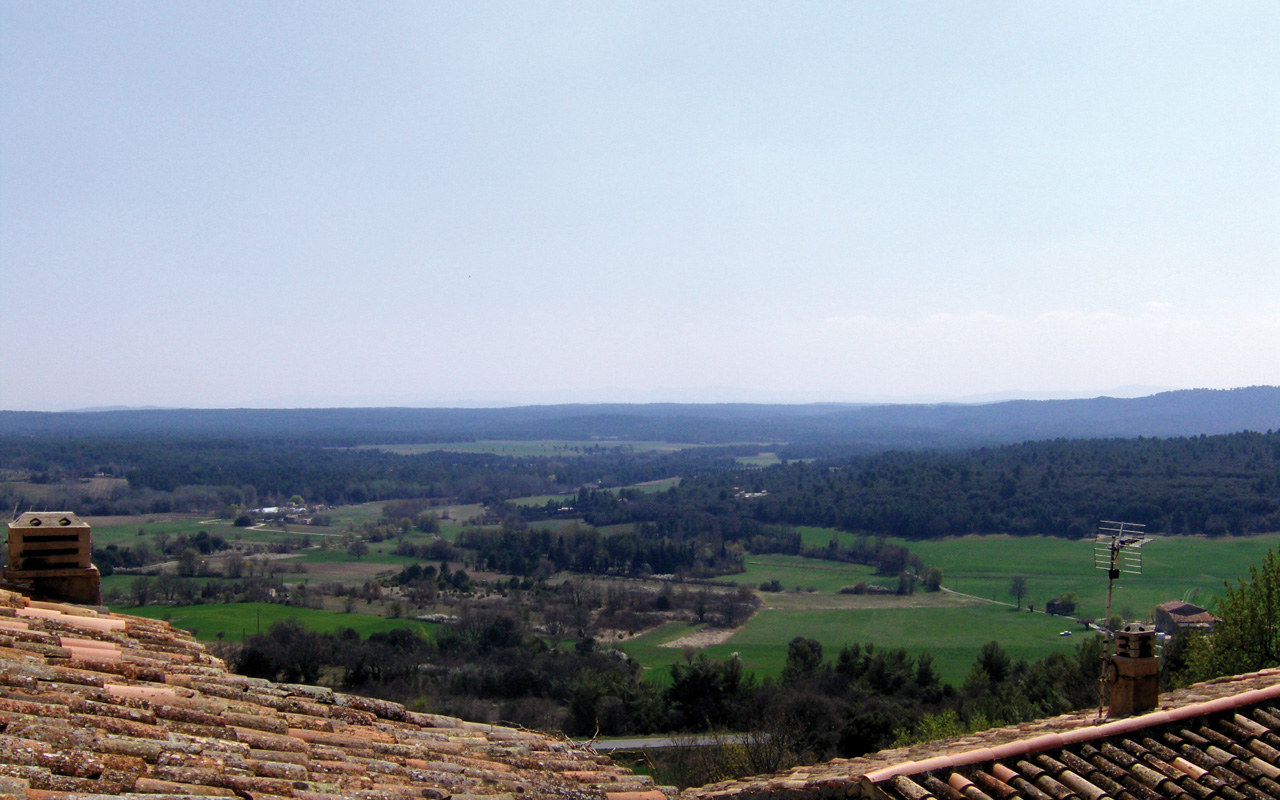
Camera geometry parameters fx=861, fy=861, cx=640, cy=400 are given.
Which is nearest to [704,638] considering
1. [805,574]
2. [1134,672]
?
[805,574]

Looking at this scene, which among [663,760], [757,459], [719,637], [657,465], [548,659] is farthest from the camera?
[757,459]

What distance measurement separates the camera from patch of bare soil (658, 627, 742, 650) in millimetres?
41500

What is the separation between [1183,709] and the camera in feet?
20.0

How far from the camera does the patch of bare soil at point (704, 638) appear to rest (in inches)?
1634

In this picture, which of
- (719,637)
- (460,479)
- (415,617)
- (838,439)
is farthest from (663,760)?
(838,439)

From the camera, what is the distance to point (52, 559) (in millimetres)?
6406

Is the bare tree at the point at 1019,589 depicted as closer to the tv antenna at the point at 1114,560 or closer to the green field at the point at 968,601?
the green field at the point at 968,601

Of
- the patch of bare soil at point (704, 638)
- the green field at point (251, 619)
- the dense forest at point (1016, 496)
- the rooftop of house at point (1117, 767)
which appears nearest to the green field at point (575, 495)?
the dense forest at point (1016, 496)

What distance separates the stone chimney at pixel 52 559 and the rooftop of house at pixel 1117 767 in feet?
15.6

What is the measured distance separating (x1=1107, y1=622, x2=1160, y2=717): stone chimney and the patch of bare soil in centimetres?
3430

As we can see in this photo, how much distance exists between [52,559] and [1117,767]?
24.7ft

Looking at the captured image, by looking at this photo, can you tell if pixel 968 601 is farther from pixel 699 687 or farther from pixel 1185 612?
pixel 699 687

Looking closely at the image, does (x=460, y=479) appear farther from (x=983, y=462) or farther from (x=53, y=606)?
(x=53, y=606)

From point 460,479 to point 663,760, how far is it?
10738 centimetres
